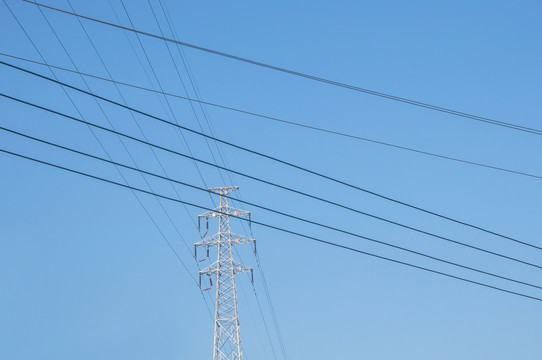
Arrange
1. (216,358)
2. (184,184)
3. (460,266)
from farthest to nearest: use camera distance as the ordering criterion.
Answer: (216,358) < (460,266) < (184,184)

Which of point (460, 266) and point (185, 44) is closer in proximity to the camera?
point (185, 44)

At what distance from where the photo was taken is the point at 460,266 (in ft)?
61.4

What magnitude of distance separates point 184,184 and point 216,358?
13.9m

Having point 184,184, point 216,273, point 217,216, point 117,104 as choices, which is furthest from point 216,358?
point 117,104

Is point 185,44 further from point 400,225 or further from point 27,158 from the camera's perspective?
point 400,225

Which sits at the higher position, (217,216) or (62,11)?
(217,216)

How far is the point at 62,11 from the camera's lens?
52.1 feet

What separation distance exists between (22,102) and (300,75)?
8307 mm

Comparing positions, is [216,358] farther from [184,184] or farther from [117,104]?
[117,104]

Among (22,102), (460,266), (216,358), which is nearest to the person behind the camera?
(22,102)

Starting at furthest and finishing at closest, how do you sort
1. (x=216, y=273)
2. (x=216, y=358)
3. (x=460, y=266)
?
(x=216, y=273), (x=216, y=358), (x=460, y=266)

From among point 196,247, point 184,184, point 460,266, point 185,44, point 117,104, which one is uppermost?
point 196,247

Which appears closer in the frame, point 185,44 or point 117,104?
point 117,104

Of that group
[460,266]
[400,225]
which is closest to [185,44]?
[400,225]
